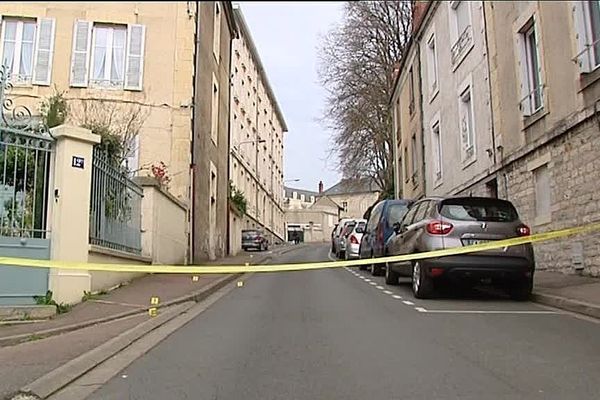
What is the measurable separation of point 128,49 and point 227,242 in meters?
12.1

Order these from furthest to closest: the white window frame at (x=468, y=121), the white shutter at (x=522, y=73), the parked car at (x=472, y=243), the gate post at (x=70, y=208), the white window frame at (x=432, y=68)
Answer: the white window frame at (x=432, y=68) < the white window frame at (x=468, y=121) < the white shutter at (x=522, y=73) < the parked car at (x=472, y=243) < the gate post at (x=70, y=208)

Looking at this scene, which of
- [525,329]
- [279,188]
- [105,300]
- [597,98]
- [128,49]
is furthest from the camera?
[279,188]

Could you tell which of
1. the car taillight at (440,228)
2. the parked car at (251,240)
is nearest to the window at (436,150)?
the car taillight at (440,228)

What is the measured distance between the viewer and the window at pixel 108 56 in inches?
818

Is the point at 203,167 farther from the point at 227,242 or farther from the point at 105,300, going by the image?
the point at 105,300

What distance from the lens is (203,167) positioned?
23344mm

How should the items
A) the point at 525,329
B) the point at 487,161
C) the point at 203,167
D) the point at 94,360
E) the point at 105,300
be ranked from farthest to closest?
the point at 203,167
the point at 487,161
the point at 105,300
the point at 525,329
the point at 94,360

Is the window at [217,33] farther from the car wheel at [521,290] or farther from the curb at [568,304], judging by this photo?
the curb at [568,304]

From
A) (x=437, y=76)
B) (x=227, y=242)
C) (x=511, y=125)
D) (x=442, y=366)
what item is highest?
(x=437, y=76)

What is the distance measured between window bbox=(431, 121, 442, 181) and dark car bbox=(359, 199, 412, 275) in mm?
7195

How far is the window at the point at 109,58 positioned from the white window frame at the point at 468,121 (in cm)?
1044

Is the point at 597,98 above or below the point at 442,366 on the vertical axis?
above

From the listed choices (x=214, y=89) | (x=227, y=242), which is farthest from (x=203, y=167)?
(x=227, y=242)

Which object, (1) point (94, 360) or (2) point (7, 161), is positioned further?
(2) point (7, 161)
